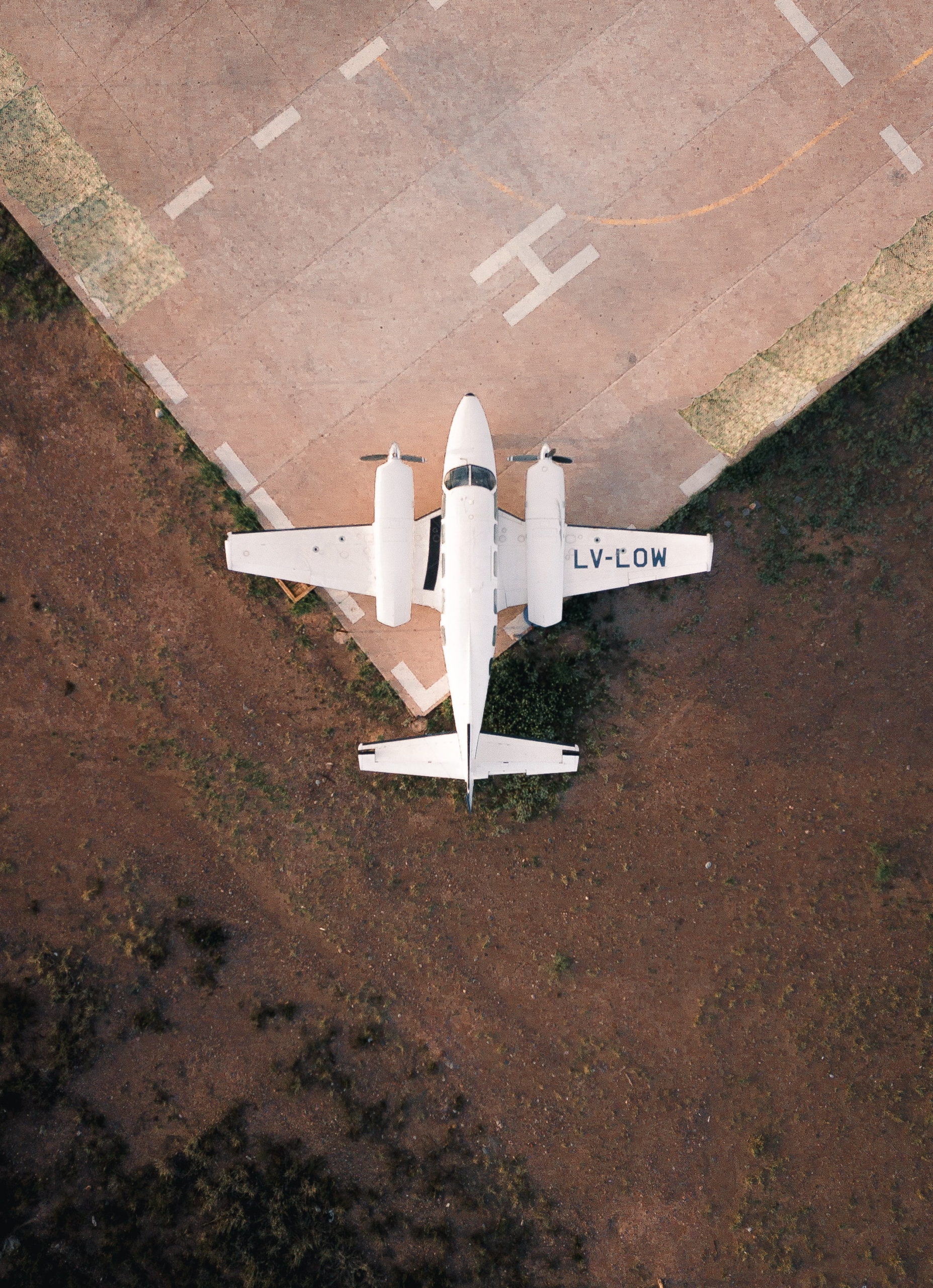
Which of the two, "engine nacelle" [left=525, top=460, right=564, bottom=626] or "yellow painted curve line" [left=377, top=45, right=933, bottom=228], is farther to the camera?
"yellow painted curve line" [left=377, top=45, right=933, bottom=228]

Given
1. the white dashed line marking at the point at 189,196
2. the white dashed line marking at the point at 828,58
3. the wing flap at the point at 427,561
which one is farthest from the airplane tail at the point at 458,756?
the white dashed line marking at the point at 828,58

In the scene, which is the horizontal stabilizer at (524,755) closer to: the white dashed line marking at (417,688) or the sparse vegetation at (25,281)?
the white dashed line marking at (417,688)

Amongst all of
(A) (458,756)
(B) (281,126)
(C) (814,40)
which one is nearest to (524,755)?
(A) (458,756)

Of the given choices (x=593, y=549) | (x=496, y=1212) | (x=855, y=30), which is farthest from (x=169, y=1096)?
(x=855, y=30)

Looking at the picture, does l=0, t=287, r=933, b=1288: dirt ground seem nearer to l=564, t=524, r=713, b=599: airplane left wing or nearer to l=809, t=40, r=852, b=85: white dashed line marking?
l=564, t=524, r=713, b=599: airplane left wing

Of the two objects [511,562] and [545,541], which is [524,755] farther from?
[545,541]

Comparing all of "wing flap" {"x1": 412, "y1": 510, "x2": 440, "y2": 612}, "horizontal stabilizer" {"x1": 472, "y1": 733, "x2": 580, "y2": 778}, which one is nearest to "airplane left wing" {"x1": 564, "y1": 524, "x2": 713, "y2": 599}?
"wing flap" {"x1": 412, "y1": 510, "x2": 440, "y2": 612}

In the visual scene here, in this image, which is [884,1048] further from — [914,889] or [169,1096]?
[169,1096]
